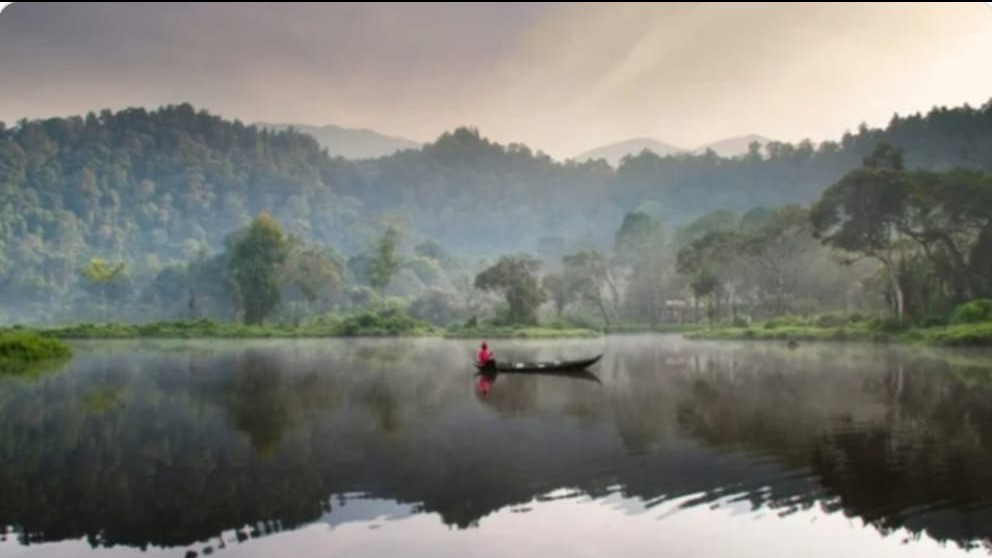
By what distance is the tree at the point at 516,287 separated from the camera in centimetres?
6806

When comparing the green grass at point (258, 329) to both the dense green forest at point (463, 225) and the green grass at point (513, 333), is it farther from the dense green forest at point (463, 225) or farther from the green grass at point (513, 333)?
the dense green forest at point (463, 225)

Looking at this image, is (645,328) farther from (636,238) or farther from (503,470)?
(503,470)

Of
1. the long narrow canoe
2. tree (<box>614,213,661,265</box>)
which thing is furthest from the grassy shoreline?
tree (<box>614,213,661,265</box>)

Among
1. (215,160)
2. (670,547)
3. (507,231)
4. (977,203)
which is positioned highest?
(215,160)

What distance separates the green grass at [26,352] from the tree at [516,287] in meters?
35.3

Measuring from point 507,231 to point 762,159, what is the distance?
190 ft

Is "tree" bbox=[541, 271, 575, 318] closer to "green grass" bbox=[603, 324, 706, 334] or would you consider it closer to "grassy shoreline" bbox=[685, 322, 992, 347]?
"green grass" bbox=[603, 324, 706, 334]

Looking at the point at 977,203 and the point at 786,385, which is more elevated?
the point at 977,203

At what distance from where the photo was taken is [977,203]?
47969mm

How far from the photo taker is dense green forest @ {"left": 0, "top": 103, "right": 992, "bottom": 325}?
62.2 meters

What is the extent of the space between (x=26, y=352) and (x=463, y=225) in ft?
494

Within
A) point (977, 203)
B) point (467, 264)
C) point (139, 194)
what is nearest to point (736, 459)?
point (977, 203)

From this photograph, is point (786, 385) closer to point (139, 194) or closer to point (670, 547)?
point (670, 547)

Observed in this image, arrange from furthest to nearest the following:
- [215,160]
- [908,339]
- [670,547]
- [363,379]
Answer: [215,160], [908,339], [363,379], [670,547]
